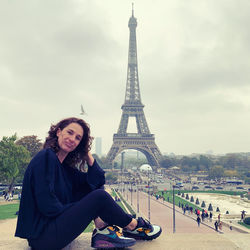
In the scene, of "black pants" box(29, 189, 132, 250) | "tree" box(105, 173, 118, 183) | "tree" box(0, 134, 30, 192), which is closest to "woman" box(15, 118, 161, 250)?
"black pants" box(29, 189, 132, 250)

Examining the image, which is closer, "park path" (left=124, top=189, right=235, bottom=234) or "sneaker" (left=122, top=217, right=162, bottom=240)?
"sneaker" (left=122, top=217, right=162, bottom=240)

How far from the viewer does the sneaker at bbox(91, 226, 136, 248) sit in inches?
173

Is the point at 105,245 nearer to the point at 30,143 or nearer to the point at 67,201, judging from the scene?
the point at 67,201

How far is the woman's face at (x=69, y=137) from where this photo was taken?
4.77 metres

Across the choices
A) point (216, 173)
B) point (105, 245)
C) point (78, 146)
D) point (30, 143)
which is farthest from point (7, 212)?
point (216, 173)

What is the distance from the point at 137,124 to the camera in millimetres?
94750

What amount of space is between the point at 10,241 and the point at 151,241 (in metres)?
2.67

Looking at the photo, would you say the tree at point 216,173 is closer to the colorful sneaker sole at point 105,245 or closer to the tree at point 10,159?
the tree at point 10,159

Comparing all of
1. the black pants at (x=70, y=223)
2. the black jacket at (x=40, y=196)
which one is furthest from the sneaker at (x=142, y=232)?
the black jacket at (x=40, y=196)

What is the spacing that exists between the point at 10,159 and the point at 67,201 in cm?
3534

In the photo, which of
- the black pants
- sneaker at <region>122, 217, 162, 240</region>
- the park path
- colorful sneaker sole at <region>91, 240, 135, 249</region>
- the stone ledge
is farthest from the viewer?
the park path

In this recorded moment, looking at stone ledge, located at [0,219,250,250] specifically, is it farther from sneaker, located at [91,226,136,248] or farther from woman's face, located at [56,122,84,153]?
woman's face, located at [56,122,84,153]

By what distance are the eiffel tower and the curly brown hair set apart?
8093 centimetres

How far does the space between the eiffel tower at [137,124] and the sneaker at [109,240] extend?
267 ft
